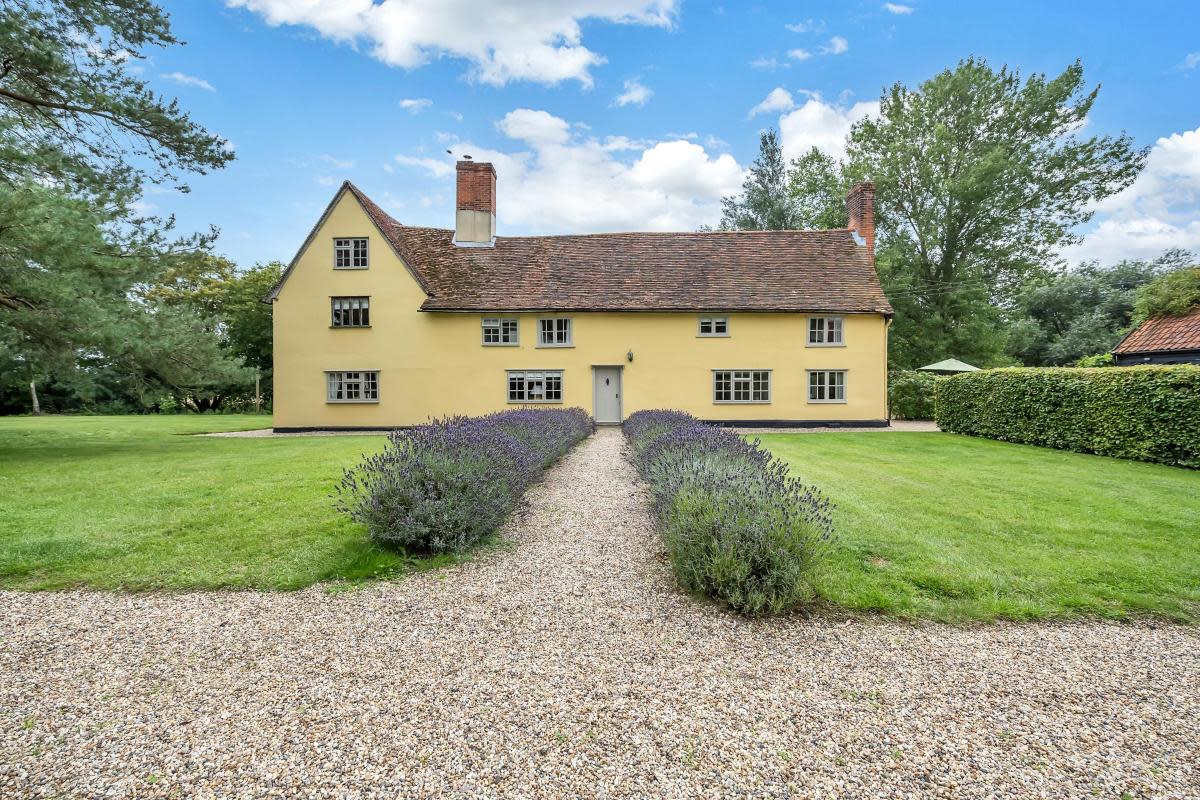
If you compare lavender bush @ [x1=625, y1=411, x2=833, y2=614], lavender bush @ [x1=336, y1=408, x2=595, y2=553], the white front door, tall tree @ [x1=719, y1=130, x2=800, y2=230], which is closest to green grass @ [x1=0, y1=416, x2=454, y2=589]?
lavender bush @ [x1=336, y1=408, x2=595, y2=553]

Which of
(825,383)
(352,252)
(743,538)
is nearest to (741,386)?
(825,383)

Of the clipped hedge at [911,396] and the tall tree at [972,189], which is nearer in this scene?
the clipped hedge at [911,396]

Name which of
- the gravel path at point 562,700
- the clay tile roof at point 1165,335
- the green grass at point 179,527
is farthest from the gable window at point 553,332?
the clay tile roof at point 1165,335

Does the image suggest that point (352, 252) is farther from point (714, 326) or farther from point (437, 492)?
point (437, 492)

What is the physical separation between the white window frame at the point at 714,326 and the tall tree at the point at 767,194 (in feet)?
68.0

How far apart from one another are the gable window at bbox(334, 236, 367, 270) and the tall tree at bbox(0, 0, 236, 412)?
24.3 feet

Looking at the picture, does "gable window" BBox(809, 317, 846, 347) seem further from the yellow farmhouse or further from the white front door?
the white front door

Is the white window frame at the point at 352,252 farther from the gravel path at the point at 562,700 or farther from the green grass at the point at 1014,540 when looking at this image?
the gravel path at the point at 562,700

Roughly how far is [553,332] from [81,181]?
535 inches

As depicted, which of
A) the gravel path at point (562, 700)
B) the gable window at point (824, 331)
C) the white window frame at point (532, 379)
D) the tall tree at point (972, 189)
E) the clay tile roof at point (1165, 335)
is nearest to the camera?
the gravel path at point (562, 700)

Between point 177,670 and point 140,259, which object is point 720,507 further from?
point 140,259

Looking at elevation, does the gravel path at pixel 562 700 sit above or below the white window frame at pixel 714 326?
below

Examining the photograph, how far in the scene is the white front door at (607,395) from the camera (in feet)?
68.5

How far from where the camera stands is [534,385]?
2088 cm
